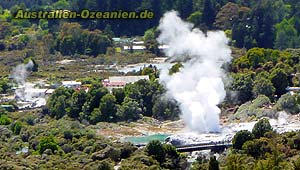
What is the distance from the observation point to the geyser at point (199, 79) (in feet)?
96.1

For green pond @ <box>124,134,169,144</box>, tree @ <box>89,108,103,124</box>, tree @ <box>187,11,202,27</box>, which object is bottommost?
green pond @ <box>124,134,169,144</box>

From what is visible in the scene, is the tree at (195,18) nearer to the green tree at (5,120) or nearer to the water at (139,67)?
the water at (139,67)

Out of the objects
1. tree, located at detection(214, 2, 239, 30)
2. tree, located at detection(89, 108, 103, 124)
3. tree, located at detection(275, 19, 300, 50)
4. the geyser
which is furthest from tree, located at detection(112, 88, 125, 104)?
tree, located at detection(214, 2, 239, 30)

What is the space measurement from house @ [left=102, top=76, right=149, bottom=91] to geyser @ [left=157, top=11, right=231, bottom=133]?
1365 millimetres

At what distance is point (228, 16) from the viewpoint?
4969 cm

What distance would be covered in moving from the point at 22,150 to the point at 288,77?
11.1 m

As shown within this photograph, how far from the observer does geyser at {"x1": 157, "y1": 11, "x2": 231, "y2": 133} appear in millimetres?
29281

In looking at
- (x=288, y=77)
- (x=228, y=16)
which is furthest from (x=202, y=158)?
(x=228, y=16)

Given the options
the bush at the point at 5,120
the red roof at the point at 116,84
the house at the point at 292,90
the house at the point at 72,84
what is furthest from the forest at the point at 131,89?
the red roof at the point at 116,84

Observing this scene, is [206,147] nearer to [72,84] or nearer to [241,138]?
[241,138]

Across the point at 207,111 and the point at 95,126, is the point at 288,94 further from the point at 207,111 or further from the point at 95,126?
the point at 95,126

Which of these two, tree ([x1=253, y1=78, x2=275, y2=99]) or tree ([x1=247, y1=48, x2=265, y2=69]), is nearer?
tree ([x1=253, y1=78, x2=275, y2=99])

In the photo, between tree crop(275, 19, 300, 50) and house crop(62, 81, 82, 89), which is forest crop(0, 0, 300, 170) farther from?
house crop(62, 81, 82, 89)

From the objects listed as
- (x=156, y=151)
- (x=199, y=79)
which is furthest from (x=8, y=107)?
(x=156, y=151)
